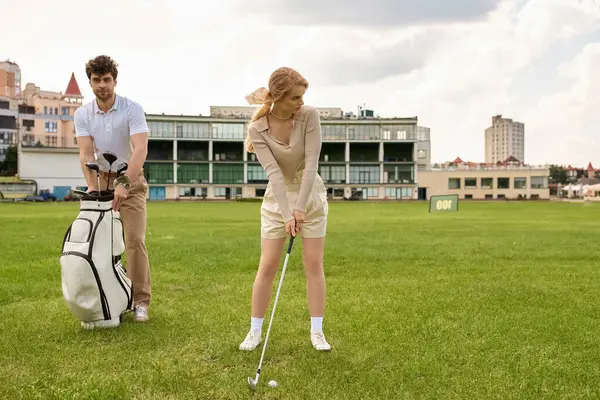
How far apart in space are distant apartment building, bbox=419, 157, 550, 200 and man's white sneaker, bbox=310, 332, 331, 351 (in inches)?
4102

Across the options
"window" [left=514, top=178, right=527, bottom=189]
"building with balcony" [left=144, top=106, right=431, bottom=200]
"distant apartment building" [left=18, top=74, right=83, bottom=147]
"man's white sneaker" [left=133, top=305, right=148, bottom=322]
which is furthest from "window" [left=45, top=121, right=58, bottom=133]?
"man's white sneaker" [left=133, top=305, right=148, bottom=322]

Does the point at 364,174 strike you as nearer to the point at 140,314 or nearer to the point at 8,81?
the point at 8,81

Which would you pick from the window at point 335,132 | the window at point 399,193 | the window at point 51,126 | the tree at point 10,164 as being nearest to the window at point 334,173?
the window at point 335,132

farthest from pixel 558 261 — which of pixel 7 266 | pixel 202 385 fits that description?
pixel 7 266

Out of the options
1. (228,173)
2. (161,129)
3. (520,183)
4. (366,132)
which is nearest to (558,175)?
(520,183)

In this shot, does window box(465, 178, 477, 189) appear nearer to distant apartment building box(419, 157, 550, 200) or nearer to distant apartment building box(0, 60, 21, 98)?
distant apartment building box(419, 157, 550, 200)

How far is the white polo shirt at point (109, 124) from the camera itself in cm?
564

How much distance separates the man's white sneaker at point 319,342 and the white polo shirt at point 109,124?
2.60 meters

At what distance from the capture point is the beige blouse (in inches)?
185

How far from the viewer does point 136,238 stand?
5875 millimetres

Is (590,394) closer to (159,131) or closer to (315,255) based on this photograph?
(315,255)

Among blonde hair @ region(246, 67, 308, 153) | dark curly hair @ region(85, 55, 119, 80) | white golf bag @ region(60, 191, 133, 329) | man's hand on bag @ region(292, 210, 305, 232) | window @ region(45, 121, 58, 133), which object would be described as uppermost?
window @ region(45, 121, 58, 133)

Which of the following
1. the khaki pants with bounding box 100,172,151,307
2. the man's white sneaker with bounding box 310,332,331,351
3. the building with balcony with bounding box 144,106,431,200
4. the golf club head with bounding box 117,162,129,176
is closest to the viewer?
the man's white sneaker with bounding box 310,332,331,351

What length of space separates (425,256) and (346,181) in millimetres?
89918
